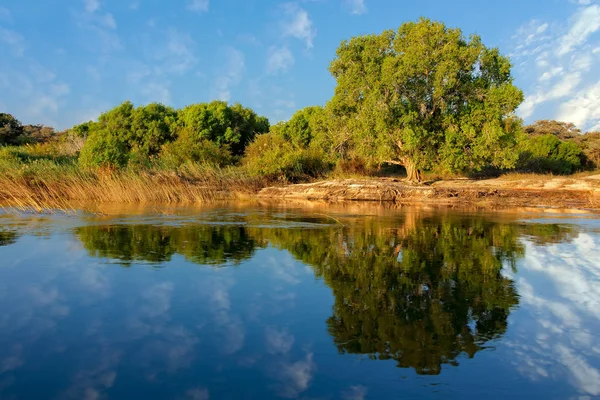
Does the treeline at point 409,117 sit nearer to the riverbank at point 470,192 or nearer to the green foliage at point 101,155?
the green foliage at point 101,155

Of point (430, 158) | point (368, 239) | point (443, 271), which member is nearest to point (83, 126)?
point (430, 158)

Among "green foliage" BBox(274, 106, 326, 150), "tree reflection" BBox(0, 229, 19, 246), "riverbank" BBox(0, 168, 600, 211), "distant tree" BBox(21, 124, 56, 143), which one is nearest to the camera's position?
"tree reflection" BBox(0, 229, 19, 246)

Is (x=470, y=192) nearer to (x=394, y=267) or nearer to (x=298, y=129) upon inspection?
(x=394, y=267)

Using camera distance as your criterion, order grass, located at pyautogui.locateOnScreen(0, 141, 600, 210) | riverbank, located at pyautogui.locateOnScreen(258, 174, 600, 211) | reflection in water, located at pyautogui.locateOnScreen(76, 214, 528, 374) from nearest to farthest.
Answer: reflection in water, located at pyautogui.locateOnScreen(76, 214, 528, 374) < grass, located at pyautogui.locateOnScreen(0, 141, 600, 210) < riverbank, located at pyautogui.locateOnScreen(258, 174, 600, 211)

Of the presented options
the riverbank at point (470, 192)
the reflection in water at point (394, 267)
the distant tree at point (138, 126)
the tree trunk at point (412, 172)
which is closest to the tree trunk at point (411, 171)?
the tree trunk at point (412, 172)

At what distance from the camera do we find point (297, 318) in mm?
6059

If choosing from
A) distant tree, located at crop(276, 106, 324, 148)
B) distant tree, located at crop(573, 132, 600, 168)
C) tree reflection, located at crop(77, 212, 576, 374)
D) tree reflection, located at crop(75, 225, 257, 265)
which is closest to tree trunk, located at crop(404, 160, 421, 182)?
tree reflection, located at crop(77, 212, 576, 374)

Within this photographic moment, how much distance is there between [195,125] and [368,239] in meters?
34.4

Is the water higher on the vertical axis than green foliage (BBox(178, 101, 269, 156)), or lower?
lower

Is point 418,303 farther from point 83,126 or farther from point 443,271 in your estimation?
point 83,126

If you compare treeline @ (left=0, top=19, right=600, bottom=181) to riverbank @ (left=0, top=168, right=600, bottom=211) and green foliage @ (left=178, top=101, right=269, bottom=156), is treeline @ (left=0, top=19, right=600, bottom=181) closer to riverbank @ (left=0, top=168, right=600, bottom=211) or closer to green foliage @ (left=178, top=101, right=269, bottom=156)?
riverbank @ (left=0, top=168, right=600, bottom=211)

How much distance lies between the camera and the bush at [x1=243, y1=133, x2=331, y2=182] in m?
28.8

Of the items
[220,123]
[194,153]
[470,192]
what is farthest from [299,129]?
[470,192]

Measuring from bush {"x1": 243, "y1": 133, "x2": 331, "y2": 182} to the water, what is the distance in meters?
17.2
